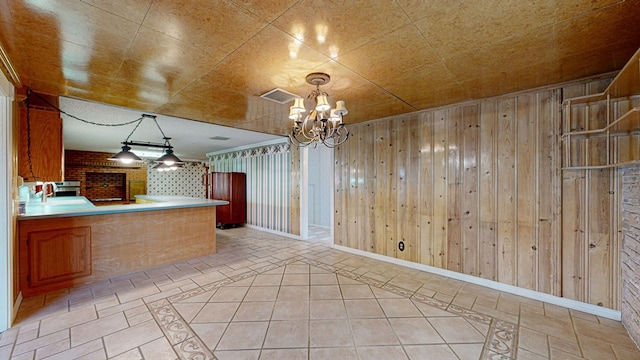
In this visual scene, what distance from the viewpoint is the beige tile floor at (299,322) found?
6.30 feet

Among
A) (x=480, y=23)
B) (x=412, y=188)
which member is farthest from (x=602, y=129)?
(x=412, y=188)

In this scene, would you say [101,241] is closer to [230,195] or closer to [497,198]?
[230,195]

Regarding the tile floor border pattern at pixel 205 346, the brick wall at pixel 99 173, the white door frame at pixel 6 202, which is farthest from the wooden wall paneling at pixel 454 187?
the brick wall at pixel 99 173

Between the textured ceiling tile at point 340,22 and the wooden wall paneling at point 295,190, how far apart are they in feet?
13.3

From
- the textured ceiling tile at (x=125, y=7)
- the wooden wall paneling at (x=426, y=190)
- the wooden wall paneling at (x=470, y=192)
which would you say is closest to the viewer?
the textured ceiling tile at (x=125, y=7)

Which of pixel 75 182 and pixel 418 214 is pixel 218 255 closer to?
pixel 418 214

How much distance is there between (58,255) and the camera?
3.00 metres

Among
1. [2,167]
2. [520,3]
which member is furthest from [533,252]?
[2,167]

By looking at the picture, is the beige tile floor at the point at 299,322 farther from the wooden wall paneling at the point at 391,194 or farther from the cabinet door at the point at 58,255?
the wooden wall paneling at the point at 391,194

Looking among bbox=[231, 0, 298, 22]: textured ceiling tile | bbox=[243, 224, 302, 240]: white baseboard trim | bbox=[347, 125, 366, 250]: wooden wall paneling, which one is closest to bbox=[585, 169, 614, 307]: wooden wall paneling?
bbox=[347, 125, 366, 250]: wooden wall paneling

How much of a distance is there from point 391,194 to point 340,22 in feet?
9.50

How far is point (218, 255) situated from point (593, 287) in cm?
484

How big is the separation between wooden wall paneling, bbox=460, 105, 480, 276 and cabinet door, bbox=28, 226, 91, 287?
15.8ft

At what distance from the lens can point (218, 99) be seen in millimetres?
3156
